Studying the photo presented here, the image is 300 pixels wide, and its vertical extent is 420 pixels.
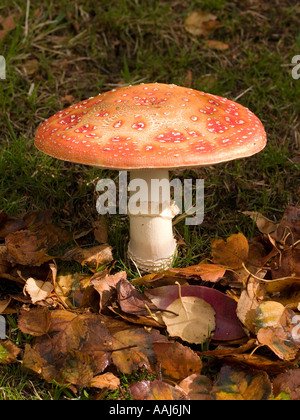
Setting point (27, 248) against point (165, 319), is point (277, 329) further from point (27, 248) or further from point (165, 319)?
point (27, 248)

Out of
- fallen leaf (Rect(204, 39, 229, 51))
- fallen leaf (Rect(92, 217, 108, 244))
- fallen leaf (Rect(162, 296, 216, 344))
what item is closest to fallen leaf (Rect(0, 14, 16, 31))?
fallen leaf (Rect(204, 39, 229, 51))

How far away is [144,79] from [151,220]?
192 centimetres

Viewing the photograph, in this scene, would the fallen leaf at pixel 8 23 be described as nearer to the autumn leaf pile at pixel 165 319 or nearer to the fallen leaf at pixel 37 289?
the autumn leaf pile at pixel 165 319

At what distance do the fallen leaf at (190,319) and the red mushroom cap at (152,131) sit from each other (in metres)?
0.85

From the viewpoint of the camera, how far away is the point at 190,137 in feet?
9.12

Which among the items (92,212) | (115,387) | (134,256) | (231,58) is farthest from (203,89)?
(115,387)

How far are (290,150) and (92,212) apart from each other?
1861 mm

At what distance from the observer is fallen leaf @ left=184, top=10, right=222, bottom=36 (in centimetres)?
517

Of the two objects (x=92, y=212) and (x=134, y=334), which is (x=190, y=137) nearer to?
(x=134, y=334)

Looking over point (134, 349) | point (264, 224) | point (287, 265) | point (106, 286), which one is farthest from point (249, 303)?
point (264, 224)

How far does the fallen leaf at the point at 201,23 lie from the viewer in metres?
5.17

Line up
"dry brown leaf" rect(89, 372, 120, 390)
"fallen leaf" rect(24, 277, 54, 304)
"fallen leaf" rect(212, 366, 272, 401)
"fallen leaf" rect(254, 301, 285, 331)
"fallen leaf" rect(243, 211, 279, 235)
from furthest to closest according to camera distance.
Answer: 1. "fallen leaf" rect(243, 211, 279, 235)
2. "fallen leaf" rect(24, 277, 54, 304)
3. "fallen leaf" rect(254, 301, 285, 331)
4. "dry brown leaf" rect(89, 372, 120, 390)
5. "fallen leaf" rect(212, 366, 272, 401)

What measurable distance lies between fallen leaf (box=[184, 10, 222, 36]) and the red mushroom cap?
217 centimetres

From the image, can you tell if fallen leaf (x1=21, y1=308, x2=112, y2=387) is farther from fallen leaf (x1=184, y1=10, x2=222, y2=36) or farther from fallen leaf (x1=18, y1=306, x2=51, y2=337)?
fallen leaf (x1=184, y1=10, x2=222, y2=36)
